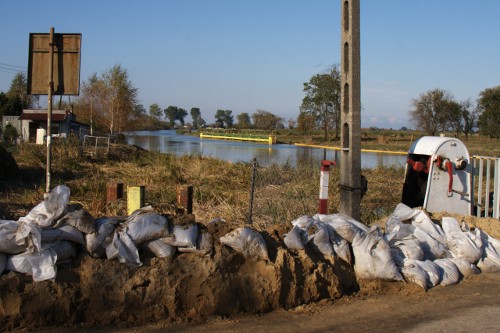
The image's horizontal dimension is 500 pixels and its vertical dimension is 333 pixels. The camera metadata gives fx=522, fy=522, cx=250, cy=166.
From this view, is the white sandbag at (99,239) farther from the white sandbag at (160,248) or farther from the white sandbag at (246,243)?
the white sandbag at (246,243)

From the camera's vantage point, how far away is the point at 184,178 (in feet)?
49.2

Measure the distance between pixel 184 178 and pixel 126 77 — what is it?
31.7 m

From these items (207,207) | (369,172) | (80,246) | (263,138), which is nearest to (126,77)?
(263,138)

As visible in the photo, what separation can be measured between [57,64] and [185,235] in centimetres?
441

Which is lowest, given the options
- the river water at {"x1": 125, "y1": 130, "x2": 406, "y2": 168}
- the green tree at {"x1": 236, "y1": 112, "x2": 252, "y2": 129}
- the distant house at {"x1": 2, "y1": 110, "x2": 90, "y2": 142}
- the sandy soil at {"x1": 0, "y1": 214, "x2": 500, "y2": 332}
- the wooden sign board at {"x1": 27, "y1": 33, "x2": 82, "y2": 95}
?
the sandy soil at {"x1": 0, "y1": 214, "x2": 500, "y2": 332}

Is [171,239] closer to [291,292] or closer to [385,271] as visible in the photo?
[291,292]

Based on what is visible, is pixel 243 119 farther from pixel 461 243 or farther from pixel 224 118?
pixel 461 243

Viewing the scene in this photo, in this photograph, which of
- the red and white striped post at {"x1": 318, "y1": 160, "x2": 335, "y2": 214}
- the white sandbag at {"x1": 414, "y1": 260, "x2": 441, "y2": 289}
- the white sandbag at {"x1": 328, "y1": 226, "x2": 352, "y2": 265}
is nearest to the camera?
the white sandbag at {"x1": 328, "y1": 226, "x2": 352, "y2": 265}

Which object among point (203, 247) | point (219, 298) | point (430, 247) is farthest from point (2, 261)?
point (430, 247)

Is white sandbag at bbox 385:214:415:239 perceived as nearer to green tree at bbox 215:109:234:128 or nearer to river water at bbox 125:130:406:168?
river water at bbox 125:130:406:168

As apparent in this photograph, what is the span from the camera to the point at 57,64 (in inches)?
316

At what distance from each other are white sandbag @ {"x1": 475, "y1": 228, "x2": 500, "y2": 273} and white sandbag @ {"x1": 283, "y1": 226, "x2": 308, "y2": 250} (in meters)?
2.49

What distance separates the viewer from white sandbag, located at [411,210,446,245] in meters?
6.57

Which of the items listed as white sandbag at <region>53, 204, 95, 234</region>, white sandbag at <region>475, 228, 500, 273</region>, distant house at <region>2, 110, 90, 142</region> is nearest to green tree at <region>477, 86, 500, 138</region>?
distant house at <region>2, 110, 90, 142</region>
